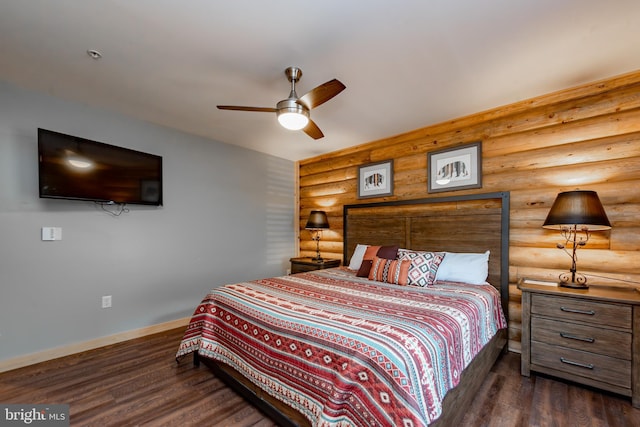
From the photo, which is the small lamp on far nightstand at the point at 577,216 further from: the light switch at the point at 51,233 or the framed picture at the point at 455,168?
the light switch at the point at 51,233

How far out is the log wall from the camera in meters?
2.29

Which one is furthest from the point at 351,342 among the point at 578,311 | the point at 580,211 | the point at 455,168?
the point at 455,168

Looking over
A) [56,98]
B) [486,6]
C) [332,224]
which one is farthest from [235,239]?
[486,6]

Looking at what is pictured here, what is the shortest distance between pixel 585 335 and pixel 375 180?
2.61 m

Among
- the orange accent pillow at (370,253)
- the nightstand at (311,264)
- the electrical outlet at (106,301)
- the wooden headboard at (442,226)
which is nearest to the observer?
the wooden headboard at (442,226)

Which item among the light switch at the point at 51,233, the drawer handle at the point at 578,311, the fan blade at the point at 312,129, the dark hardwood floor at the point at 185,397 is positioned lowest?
the dark hardwood floor at the point at 185,397

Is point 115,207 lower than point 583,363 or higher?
higher

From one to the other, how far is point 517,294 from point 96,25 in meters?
4.02

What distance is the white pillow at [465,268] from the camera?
8.76ft

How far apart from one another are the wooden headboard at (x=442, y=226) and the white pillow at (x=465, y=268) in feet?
0.53

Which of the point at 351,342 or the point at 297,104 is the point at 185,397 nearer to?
the point at 351,342

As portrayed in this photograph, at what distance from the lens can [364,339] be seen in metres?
1.37

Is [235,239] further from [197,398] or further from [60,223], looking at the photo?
[197,398]

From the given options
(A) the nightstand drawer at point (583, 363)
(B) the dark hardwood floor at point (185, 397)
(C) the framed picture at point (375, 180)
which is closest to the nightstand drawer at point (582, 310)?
(A) the nightstand drawer at point (583, 363)
